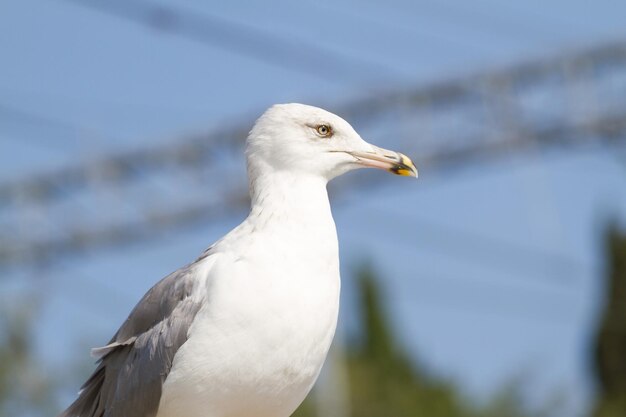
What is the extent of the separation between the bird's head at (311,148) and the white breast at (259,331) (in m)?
0.33

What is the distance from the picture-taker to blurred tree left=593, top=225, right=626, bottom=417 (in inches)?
1112

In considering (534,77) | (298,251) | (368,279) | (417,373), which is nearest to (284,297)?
(298,251)

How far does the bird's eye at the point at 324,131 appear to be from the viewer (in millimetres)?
5711

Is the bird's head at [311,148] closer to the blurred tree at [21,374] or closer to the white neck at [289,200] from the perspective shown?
the white neck at [289,200]

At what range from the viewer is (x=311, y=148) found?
566cm

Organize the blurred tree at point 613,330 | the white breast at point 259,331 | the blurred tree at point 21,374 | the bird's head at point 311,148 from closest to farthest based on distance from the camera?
the white breast at point 259,331 < the bird's head at point 311,148 < the blurred tree at point 21,374 < the blurred tree at point 613,330

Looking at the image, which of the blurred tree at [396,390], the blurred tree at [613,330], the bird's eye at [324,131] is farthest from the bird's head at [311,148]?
the blurred tree at [613,330]

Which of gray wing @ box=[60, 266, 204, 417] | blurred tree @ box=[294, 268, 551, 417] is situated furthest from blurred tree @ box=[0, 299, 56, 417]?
gray wing @ box=[60, 266, 204, 417]

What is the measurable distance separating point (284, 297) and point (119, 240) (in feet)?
55.3

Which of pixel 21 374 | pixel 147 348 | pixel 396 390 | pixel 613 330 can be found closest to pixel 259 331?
pixel 147 348

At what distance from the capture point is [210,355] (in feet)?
17.3

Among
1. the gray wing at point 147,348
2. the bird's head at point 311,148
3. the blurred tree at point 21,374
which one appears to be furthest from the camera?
the blurred tree at point 21,374

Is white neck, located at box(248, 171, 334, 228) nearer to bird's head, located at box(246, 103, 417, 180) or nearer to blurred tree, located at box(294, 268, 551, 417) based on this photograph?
bird's head, located at box(246, 103, 417, 180)

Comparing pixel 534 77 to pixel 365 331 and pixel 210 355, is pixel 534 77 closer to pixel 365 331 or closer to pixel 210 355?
pixel 210 355
